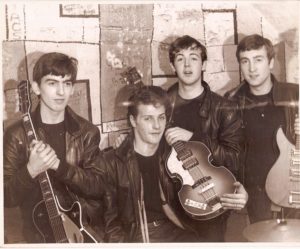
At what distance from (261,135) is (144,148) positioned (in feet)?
1.47

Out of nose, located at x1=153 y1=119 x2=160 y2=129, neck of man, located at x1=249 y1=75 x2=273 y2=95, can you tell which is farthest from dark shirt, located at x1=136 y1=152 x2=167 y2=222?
neck of man, located at x1=249 y1=75 x2=273 y2=95

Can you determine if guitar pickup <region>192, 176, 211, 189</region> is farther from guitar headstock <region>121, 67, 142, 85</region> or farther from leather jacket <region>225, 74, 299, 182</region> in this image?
guitar headstock <region>121, 67, 142, 85</region>

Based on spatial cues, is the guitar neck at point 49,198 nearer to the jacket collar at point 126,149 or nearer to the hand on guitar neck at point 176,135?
the jacket collar at point 126,149

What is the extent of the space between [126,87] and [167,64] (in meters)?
0.18

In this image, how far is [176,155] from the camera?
212 centimetres

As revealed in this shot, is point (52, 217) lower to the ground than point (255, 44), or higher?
lower

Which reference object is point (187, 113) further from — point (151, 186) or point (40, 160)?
point (40, 160)

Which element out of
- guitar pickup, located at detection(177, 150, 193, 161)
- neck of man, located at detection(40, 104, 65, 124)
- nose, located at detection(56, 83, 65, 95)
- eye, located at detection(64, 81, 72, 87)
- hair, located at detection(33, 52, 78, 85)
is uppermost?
hair, located at detection(33, 52, 78, 85)

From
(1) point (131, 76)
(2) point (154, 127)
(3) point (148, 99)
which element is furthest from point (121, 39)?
(2) point (154, 127)

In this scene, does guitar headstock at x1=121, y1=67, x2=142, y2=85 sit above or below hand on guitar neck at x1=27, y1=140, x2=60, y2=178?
above

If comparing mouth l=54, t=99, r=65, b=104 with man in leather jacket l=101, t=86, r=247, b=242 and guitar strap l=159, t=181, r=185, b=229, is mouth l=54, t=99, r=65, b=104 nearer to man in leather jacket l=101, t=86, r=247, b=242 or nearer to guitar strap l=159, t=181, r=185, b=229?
man in leather jacket l=101, t=86, r=247, b=242

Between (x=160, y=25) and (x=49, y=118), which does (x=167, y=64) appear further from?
(x=49, y=118)

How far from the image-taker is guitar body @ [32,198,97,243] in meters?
2.12

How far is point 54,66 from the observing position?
213cm
